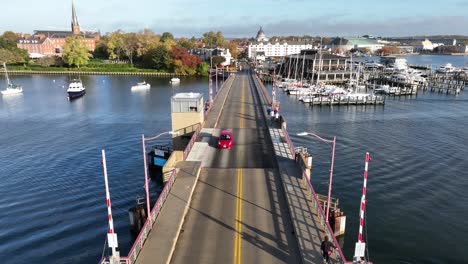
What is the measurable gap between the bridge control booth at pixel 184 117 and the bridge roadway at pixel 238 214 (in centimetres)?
829

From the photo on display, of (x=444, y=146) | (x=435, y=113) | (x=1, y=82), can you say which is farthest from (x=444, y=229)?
(x=1, y=82)

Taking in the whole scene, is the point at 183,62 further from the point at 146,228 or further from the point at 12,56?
the point at 146,228

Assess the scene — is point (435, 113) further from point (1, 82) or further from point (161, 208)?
point (1, 82)

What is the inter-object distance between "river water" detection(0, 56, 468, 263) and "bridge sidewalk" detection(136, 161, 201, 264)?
24.1 ft

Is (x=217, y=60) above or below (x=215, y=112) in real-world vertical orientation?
above

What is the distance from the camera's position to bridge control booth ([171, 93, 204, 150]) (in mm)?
49688

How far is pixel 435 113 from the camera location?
89.4 meters

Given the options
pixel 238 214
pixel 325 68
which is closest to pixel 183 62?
pixel 325 68

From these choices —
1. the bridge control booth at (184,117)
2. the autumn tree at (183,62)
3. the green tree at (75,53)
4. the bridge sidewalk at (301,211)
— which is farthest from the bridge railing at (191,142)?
the green tree at (75,53)

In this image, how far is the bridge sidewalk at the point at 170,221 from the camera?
20.6 meters

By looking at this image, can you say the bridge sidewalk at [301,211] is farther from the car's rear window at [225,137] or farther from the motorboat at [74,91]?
the motorboat at [74,91]

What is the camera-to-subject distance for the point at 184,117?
1982 inches

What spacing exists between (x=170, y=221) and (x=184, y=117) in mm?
27469

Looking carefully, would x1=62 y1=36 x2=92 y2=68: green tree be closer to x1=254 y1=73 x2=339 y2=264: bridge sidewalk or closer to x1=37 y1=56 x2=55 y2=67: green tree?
x1=37 y1=56 x2=55 y2=67: green tree
